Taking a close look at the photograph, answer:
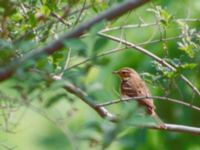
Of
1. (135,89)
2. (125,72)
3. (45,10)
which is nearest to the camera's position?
(45,10)

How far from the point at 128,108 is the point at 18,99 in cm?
21

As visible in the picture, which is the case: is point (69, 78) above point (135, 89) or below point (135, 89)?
above

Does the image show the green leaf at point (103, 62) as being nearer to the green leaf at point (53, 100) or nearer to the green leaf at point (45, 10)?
the green leaf at point (53, 100)

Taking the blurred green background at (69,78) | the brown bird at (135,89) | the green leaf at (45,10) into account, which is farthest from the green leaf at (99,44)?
the brown bird at (135,89)

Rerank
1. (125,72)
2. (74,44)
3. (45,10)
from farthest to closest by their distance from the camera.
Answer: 1. (125,72)
2. (45,10)
3. (74,44)

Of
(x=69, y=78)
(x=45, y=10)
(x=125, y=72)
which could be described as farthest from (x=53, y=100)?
(x=125, y=72)

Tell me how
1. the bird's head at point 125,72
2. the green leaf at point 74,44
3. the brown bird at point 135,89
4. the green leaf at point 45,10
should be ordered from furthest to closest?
the bird's head at point 125,72
the brown bird at point 135,89
the green leaf at point 45,10
the green leaf at point 74,44

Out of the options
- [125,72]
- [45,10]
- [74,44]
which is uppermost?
[74,44]

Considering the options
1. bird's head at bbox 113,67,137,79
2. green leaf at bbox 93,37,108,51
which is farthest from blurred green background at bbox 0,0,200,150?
bird's head at bbox 113,67,137,79

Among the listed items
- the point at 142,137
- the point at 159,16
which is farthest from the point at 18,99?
the point at 142,137

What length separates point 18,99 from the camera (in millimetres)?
1316

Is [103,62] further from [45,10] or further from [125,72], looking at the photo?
[125,72]

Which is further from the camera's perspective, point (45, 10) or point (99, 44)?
point (45, 10)

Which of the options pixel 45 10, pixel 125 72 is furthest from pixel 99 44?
pixel 125 72
